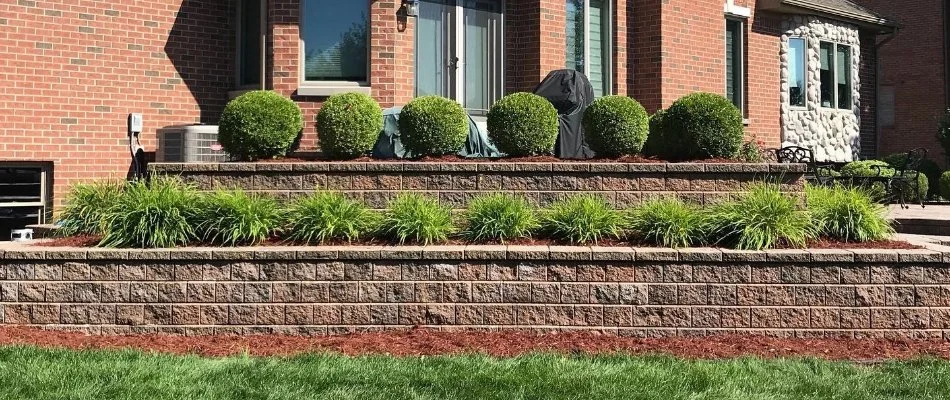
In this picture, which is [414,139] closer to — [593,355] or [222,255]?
[222,255]

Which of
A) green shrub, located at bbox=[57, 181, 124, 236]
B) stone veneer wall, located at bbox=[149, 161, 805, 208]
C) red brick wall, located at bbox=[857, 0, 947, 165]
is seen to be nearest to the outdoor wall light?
stone veneer wall, located at bbox=[149, 161, 805, 208]

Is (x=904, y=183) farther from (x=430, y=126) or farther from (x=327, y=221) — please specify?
(x=327, y=221)

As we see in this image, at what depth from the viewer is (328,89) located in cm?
1132

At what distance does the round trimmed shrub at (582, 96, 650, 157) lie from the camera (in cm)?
930

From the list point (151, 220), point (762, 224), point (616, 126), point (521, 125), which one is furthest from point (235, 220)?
point (762, 224)

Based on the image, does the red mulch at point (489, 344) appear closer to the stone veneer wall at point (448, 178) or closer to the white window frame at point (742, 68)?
the stone veneer wall at point (448, 178)

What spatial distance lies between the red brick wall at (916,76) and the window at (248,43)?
19110 mm

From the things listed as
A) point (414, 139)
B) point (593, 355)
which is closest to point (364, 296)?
point (593, 355)

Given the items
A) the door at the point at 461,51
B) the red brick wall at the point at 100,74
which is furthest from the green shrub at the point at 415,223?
the red brick wall at the point at 100,74

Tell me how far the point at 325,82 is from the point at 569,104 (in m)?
3.02

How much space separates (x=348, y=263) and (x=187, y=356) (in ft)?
4.59

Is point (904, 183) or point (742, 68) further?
point (742, 68)

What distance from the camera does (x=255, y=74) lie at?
12.3m

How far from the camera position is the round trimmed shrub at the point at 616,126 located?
30.5 ft
